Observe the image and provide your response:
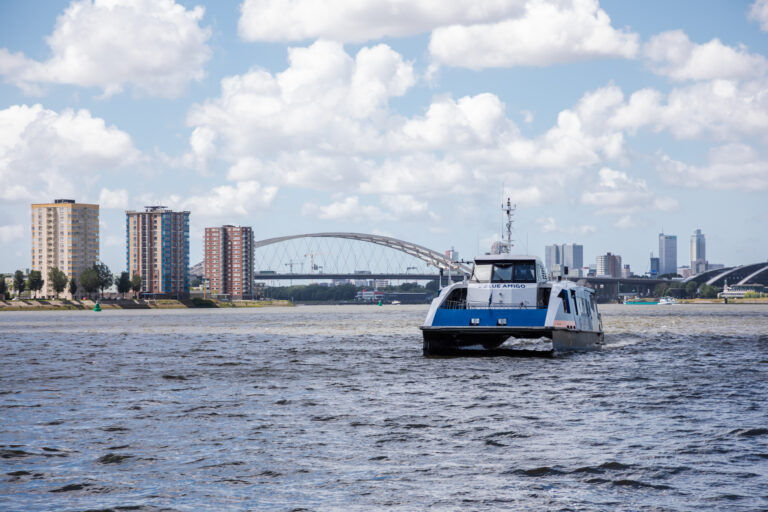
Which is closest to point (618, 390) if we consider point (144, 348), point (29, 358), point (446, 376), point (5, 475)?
point (446, 376)

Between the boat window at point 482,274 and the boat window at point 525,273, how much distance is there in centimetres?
120

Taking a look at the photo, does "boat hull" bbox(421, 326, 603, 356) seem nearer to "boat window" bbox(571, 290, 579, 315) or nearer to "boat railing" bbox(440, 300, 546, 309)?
"boat window" bbox(571, 290, 579, 315)

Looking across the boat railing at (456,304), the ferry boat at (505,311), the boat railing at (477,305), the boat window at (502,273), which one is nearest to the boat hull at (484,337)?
the ferry boat at (505,311)

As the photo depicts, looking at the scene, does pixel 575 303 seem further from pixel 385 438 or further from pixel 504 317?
pixel 385 438

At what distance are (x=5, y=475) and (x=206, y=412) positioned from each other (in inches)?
281

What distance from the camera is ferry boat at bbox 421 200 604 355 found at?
35.7 m

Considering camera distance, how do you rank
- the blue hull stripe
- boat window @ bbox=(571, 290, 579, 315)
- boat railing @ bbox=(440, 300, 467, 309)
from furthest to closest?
boat window @ bbox=(571, 290, 579, 315), boat railing @ bbox=(440, 300, 467, 309), the blue hull stripe

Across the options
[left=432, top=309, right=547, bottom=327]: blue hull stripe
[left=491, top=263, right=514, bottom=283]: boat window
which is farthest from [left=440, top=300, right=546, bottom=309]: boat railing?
[left=432, top=309, right=547, bottom=327]: blue hull stripe

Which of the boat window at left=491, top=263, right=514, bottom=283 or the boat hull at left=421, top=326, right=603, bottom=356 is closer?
the boat hull at left=421, top=326, right=603, bottom=356

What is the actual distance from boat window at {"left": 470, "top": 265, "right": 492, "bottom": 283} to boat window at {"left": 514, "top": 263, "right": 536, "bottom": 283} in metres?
1.20

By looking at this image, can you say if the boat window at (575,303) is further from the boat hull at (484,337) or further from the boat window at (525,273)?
the boat window at (525,273)

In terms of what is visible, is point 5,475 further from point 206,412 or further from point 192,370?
point 192,370

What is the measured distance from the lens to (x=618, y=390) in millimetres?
24953

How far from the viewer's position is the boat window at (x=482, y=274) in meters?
40.3
